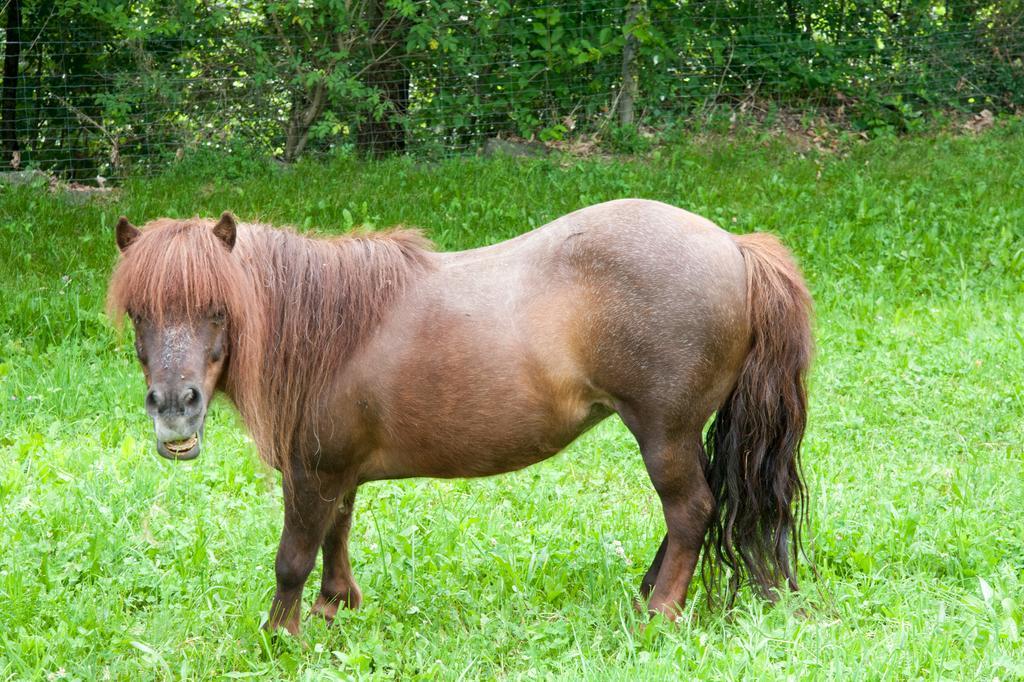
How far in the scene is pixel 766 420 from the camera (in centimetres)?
377

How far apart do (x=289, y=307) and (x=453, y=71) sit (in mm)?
8064

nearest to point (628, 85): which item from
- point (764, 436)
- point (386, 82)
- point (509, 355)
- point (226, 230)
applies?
point (386, 82)

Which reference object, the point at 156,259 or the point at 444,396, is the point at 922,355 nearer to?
the point at 444,396

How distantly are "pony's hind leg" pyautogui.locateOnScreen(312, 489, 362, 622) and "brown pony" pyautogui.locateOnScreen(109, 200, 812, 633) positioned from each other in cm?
21

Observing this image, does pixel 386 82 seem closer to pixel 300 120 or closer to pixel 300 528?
pixel 300 120

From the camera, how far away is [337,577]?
13.7 feet

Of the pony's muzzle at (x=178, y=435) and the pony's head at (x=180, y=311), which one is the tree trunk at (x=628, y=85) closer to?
the pony's head at (x=180, y=311)

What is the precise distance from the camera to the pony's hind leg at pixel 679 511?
12.1 feet

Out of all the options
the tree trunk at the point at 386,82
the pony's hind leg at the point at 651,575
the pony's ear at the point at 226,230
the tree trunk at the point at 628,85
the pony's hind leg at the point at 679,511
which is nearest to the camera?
the pony's ear at the point at 226,230

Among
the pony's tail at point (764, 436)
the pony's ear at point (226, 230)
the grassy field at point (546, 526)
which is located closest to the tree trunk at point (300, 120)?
the grassy field at point (546, 526)

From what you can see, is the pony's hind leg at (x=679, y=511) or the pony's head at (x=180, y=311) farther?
the pony's hind leg at (x=679, y=511)

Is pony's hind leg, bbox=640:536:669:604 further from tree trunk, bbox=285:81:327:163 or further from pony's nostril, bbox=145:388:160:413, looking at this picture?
tree trunk, bbox=285:81:327:163

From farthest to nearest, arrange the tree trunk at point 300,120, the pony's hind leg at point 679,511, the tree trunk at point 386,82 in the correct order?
the tree trunk at point 300,120, the tree trunk at point 386,82, the pony's hind leg at point 679,511

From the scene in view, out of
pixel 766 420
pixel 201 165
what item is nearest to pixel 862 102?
pixel 201 165
